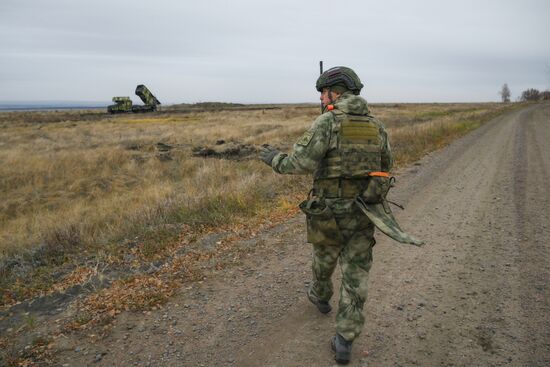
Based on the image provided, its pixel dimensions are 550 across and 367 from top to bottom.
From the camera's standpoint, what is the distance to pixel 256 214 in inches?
265

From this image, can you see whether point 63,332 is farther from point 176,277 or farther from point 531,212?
point 531,212

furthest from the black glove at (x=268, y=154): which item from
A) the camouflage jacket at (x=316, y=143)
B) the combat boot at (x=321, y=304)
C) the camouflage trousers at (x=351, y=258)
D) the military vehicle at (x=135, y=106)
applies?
the military vehicle at (x=135, y=106)

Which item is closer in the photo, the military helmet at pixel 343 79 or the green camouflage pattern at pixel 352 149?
the green camouflage pattern at pixel 352 149

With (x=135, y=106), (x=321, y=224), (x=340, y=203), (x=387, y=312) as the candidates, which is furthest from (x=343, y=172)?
(x=135, y=106)

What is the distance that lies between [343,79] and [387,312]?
7.23 feet

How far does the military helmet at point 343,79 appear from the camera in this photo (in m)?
2.93

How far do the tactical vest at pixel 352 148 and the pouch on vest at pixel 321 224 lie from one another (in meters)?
0.24

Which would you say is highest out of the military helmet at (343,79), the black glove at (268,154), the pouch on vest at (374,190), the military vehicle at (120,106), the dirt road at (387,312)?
the military vehicle at (120,106)

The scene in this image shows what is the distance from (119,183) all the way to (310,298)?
934 cm

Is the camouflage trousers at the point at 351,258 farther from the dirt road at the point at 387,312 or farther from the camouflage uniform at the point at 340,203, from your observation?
the dirt road at the point at 387,312

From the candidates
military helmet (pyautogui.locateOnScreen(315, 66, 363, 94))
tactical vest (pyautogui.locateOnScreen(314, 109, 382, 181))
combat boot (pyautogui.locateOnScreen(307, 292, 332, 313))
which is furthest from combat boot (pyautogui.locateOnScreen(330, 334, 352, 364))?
military helmet (pyautogui.locateOnScreen(315, 66, 363, 94))

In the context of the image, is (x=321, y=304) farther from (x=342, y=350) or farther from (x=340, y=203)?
(x=340, y=203)

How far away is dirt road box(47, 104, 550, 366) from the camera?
10.1 feet

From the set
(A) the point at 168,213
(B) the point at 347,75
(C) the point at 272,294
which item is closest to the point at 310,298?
(C) the point at 272,294
